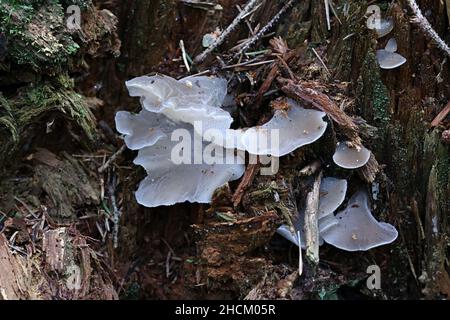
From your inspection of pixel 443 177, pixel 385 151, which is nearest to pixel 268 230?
pixel 385 151

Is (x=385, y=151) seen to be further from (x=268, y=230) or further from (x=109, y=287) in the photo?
(x=109, y=287)

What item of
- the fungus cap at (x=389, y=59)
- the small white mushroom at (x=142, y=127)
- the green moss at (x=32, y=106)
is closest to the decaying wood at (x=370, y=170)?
the fungus cap at (x=389, y=59)

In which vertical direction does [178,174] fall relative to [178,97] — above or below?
below

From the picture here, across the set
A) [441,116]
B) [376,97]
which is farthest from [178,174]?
[441,116]

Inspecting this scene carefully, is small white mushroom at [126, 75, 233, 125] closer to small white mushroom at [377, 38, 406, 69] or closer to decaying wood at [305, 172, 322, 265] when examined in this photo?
decaying wood at [305, 172, 322, 265]

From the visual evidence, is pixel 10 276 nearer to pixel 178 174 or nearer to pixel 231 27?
pixel 178 174

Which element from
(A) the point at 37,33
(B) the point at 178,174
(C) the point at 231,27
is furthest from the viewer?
(C) the point at 231,27

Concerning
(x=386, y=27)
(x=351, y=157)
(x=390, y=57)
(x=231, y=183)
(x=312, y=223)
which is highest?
(x=386, y=27)
